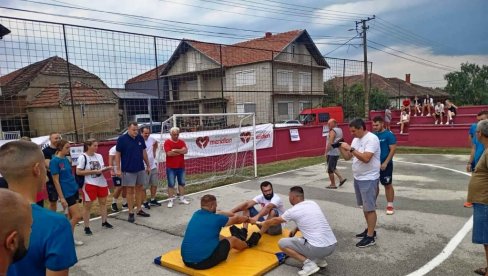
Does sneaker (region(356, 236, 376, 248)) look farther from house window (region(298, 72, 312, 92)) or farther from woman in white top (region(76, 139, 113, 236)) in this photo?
house window (region(298, 72, 312, 92))

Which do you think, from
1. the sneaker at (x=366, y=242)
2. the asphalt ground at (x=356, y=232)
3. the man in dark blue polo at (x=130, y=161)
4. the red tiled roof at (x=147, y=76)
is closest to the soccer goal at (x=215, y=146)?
the red tiled roof at (x=147, y=76)

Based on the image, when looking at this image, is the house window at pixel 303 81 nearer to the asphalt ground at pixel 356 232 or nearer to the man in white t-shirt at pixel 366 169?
the asphalt ground at pixel 356 232

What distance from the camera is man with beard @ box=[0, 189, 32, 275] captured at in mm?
1216

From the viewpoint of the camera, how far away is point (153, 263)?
5.29m

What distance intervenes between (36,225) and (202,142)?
10.7 meters

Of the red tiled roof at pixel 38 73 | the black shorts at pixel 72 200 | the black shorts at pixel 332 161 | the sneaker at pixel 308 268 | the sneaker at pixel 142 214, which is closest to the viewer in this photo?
the sneaker at pixel 308 268

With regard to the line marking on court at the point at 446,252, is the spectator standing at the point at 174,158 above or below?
above

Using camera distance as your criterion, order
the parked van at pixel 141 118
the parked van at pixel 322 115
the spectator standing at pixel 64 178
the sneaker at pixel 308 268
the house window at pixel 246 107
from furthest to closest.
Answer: the parked van at pixel 322 115 < the house window at pixel 246 107 < the parked van at pixel 141 118 < the spectator standing at pixel 64 178 < the sneaker at pixel 308 268

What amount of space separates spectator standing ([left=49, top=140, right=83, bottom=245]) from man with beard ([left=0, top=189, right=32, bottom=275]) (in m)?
4.85

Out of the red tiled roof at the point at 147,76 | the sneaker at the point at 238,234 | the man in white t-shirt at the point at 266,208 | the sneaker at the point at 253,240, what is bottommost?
the sneaker at the point at 253,240

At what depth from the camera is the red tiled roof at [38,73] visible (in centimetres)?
946

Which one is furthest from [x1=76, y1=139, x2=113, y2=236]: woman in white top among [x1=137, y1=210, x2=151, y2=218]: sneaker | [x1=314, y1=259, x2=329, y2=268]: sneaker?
[x1=314, y1=259, x2=329, y2=268]: sneaker

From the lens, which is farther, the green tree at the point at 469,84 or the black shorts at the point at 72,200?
the green tree at the point at 469,84

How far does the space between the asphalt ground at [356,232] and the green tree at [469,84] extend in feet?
136
